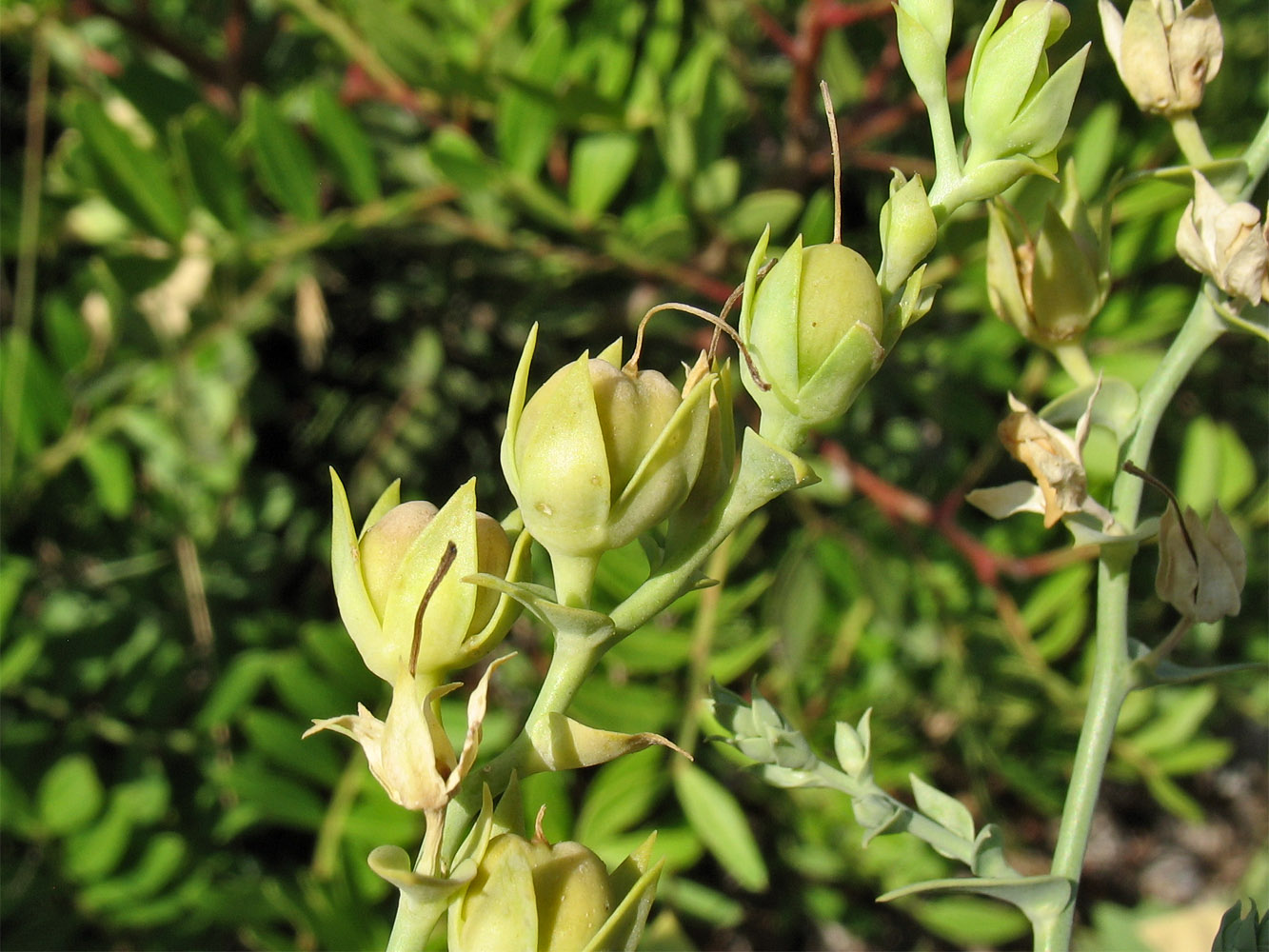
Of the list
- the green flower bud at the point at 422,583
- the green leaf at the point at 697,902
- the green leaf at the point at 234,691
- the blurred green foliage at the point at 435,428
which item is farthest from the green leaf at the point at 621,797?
the green flower bud at the point at 422,583

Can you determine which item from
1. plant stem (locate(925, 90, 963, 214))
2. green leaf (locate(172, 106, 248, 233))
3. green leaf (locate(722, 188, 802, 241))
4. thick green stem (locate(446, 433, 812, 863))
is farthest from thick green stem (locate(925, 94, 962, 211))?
green leaf (locate(172, 106, 248, 233))

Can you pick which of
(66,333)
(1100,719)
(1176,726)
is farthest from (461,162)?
(1176,726)

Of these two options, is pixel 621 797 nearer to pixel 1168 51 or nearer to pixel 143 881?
pixel 143 881

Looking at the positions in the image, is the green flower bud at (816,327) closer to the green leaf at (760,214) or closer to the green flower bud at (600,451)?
the green flower bud at (600,451)

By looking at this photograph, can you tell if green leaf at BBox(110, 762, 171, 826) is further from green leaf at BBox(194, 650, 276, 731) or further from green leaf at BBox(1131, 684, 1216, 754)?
green leaf at BBox(1131, 684, 1216, 754)

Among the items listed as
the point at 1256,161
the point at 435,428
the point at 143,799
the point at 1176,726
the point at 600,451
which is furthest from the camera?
the point at 435,428
